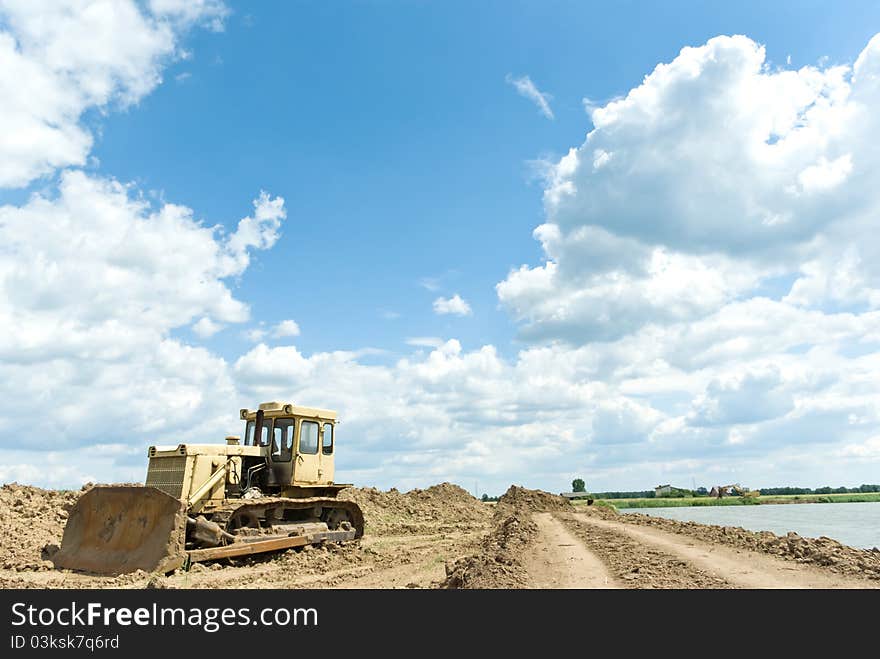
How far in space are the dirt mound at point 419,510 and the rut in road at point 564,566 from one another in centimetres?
1002

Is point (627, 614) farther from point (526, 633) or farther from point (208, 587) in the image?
point (208, 587)

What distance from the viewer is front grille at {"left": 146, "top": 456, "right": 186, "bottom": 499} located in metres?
14.9

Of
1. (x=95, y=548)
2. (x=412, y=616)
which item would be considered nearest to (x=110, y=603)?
(x=412, y=616)

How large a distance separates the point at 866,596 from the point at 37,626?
34.4 feet

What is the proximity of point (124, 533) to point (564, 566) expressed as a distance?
30.0ft

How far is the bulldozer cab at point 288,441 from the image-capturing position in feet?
56.8

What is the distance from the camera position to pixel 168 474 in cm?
1509

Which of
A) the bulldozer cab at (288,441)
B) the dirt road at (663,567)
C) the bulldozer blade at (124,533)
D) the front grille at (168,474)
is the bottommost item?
the dirt road at (663,567)

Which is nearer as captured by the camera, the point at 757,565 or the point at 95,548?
the point at 757,565

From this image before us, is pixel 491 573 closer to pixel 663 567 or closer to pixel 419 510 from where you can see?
pixel 663 567

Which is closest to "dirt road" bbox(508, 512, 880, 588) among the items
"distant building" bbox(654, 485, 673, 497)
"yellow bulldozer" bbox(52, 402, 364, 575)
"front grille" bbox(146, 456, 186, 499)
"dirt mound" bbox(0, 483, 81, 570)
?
"yellow bulldozer" bbox(52, 402, 364, 575)

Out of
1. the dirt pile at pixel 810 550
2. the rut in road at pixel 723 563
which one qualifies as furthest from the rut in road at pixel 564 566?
the dirt pile at pixel 810 550

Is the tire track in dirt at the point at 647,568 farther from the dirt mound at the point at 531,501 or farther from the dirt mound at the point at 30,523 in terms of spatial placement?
the dirt mound at the point at 531,501

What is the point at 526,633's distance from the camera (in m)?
6.96
